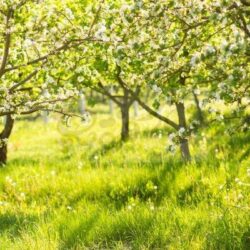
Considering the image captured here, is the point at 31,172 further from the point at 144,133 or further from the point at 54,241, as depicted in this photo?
the point at 144,133

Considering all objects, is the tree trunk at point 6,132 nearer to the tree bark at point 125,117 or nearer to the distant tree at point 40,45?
the tree bark at point 125,117

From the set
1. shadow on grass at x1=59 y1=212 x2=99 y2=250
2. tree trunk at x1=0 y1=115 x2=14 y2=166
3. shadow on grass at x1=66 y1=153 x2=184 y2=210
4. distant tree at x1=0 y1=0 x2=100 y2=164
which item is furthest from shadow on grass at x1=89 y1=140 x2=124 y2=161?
shadow on grass at x1=59 y1=212 x2=99 y2=250

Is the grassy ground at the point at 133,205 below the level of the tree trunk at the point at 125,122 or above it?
below

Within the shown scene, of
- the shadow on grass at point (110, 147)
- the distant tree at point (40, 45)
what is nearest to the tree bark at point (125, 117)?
the shadow on grass at point (110, 147)

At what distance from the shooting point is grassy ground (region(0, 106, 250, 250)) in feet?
24.7

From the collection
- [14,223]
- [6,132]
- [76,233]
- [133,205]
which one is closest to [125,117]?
[6,132]

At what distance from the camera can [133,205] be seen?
9.12 meters

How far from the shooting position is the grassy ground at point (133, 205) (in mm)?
7523

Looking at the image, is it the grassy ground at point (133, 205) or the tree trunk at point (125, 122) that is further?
the tree trunk at point (125, 122)

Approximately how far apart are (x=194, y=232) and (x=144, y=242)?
765 millimetres

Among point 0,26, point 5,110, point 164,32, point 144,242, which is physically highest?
point 0,26

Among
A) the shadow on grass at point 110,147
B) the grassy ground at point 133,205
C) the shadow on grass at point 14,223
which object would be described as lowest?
the shadow on grass at point 14,223

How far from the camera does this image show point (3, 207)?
11.3 m

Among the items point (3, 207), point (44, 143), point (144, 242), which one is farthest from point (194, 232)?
point (44, 143)
